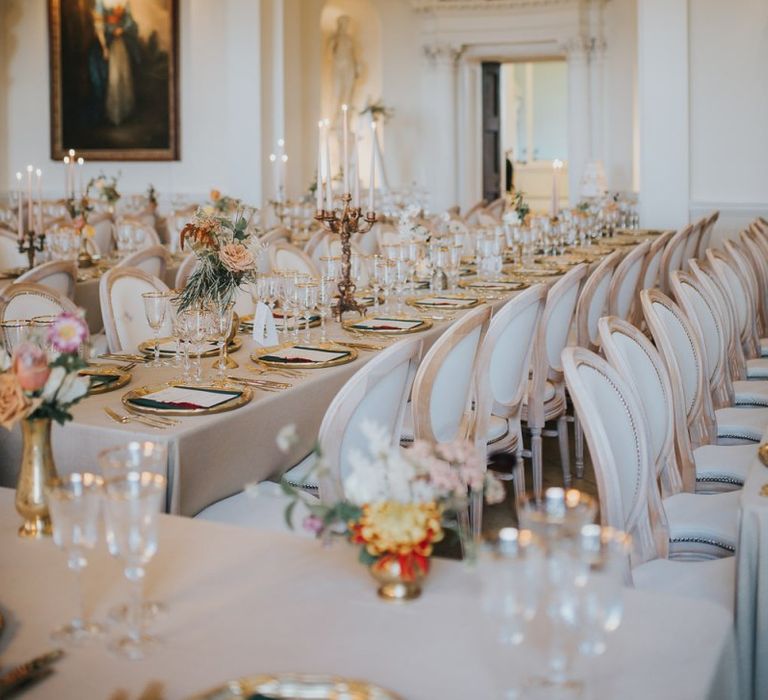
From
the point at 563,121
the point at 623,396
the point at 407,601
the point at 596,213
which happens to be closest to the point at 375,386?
the point at 623,396

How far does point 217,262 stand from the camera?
11.1 ft

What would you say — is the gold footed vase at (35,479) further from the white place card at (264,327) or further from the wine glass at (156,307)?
the white place card at (264,327)

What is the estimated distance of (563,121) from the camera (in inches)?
799

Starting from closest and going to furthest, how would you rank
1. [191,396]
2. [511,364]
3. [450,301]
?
[191,396]
[511,364]
[450,301]

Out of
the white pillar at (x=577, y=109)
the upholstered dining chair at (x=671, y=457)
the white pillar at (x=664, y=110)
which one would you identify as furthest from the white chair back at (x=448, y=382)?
the white pillar at (x=577, y=109)

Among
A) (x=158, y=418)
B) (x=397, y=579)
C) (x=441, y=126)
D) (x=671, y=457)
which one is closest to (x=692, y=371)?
(x=671, y=457)

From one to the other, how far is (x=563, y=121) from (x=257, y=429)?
18.3 m

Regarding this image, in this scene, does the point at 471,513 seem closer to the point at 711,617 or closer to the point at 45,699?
the point at 711,617

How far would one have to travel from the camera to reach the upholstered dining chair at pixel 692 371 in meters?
3.30

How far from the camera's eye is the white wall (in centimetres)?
1227

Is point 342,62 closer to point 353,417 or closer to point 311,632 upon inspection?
point 353,417

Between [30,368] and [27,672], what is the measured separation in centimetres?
66

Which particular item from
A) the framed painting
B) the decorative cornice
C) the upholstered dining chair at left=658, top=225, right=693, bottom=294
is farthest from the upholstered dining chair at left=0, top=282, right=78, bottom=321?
the decorative cornice

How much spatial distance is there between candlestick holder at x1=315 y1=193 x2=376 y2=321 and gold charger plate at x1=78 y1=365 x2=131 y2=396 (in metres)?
1.27
